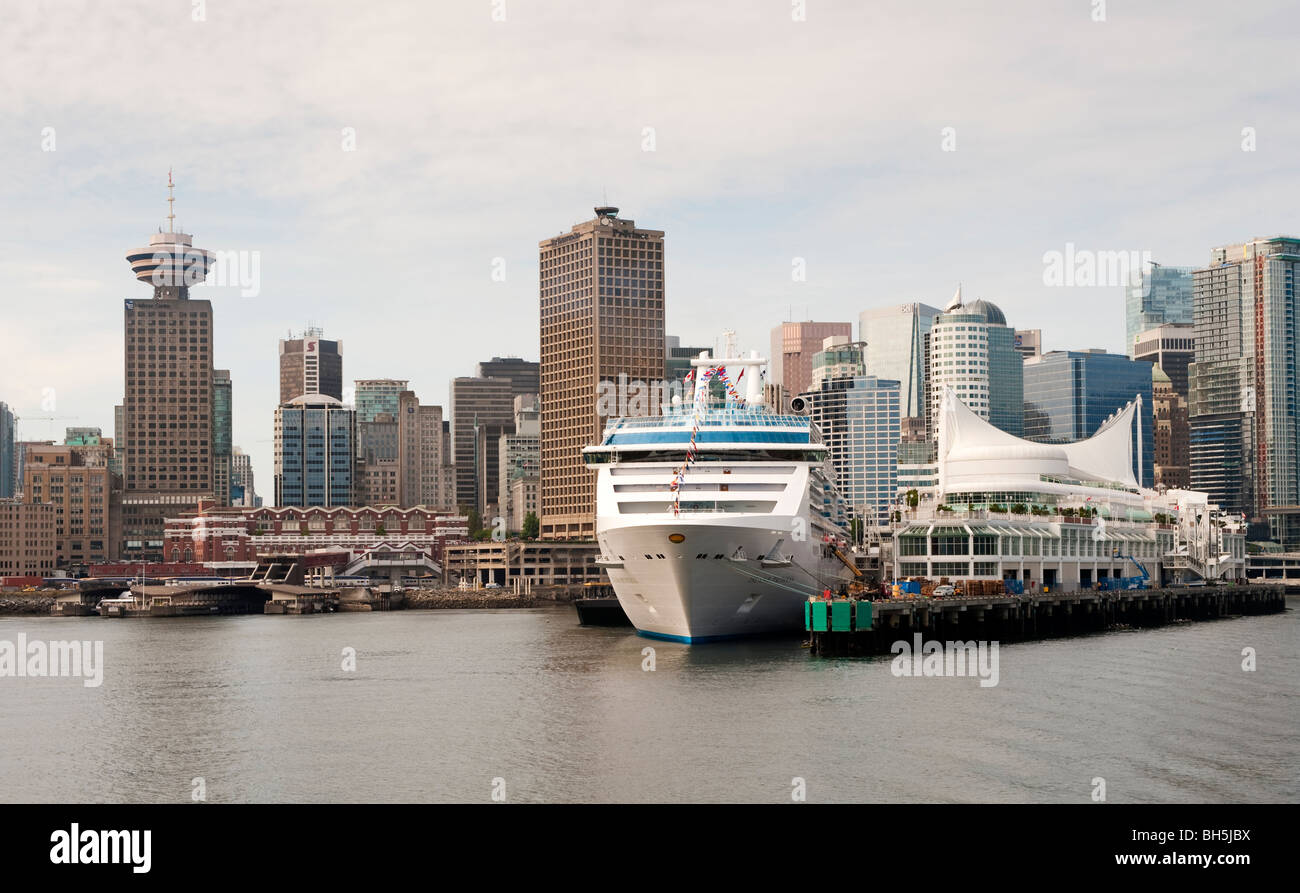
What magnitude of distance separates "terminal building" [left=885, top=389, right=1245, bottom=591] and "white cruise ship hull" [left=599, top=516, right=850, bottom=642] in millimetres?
24015

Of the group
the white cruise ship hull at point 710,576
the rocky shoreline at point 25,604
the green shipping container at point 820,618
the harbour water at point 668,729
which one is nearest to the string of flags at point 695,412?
the white cruise ship hull at point 710,576

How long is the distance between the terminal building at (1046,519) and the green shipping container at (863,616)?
95.9ft

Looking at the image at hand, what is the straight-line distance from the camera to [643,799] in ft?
126

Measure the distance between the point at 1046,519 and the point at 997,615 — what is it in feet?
80.6

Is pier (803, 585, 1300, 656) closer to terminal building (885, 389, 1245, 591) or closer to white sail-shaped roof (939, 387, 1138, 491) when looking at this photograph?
terminal building (885, 389, 1245, 591)

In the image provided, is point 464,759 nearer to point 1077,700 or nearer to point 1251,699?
point 1077,700

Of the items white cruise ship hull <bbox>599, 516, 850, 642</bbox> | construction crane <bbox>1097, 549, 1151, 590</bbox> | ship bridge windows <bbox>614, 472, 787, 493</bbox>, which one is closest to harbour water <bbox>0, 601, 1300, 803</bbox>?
white cruise ship hull <bbox>599, 516, 850, 642</bbox>

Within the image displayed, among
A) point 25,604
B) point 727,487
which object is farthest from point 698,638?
point 25,604

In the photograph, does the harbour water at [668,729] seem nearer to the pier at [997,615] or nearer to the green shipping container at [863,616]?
the pier at [997,615]

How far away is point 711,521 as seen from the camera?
243ft

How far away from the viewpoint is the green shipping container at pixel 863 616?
74.0 meters
